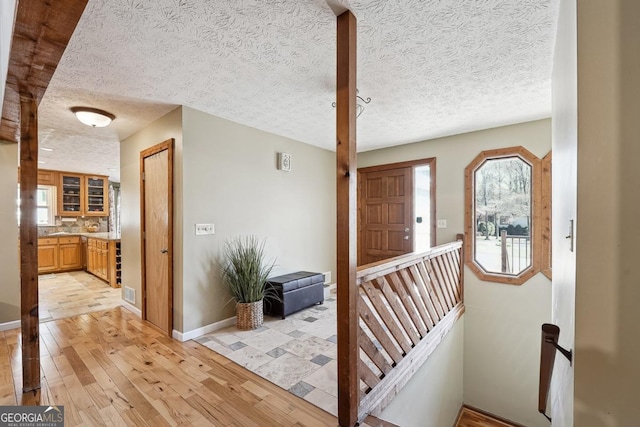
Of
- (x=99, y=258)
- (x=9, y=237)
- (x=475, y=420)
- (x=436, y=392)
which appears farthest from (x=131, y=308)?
(x=475, y=420)

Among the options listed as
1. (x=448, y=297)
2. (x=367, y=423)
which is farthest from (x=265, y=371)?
(x=448, y=297)

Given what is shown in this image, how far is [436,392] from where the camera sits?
10.5 ft

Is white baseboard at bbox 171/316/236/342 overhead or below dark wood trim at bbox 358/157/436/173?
below

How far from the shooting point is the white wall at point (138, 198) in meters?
2.99

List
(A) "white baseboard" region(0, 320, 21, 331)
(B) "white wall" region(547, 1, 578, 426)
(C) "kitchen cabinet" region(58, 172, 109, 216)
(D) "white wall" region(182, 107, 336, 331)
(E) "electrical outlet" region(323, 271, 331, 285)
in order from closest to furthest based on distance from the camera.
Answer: (B) "white wall" region(547, 1, 578, 426) → (D) "white wall" region(182, 107, 336, 331) → (A) "white baseboard" region(0, 320, 21, 331) → (E) "electrical outlet" region(323, 271, 331, 285) → (C) "kitchen cabinet" region(58, 172, 109, 216)

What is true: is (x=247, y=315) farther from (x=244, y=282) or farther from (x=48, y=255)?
(x=48, y=255)

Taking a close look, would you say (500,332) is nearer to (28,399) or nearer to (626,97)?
(626,97)

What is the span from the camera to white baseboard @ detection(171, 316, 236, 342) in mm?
2926

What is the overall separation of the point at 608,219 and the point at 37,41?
8.41 ft

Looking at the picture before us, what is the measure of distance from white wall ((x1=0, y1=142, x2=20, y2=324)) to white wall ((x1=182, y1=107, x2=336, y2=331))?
236 centimetres

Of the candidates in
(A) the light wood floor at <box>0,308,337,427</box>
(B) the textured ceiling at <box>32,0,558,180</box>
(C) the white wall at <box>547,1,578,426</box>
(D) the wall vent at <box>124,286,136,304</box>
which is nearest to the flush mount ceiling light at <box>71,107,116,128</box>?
(B) the textured ceiling at <box>32,0,558,180</box>

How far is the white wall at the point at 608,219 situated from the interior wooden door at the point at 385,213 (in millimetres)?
3739

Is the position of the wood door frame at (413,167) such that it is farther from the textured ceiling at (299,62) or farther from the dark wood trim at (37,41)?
the dark wood trim at (37,41)

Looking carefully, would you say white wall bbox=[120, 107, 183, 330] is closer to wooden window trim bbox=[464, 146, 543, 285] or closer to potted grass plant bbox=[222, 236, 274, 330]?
potted grass plant bbox=[222, 236, 274, 330]
